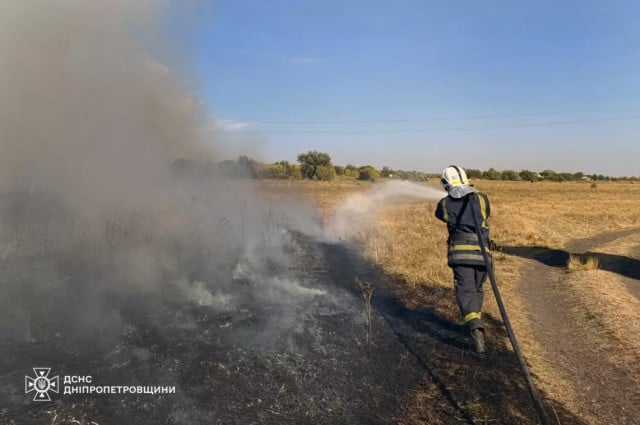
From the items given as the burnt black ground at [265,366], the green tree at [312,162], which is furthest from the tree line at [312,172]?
the burnt black ground at [265,366]

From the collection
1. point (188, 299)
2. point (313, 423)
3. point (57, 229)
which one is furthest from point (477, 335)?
point (57, 229)

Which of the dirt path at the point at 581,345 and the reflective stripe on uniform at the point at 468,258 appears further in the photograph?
the reflective stripe on uniform at the point at 468,258

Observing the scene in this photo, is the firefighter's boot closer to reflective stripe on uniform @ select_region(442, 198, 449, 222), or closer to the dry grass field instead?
the dry grass field

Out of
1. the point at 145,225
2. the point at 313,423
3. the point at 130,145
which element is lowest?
the point at 313,423

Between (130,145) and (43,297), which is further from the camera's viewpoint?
(130,145)

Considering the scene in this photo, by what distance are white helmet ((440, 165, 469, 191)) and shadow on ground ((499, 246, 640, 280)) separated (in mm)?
7251

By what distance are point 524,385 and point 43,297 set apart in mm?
7393

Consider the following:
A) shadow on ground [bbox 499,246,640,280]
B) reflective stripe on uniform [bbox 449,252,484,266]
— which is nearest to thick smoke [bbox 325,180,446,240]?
reflective stripe on uniform [bbox 449,252,484,266]

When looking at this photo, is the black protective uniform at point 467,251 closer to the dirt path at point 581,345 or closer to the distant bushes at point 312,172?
the dirt path at point 581,345

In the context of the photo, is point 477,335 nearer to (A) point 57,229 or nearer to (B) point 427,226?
(A) point 57,229

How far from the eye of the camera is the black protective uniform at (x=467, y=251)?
611cm

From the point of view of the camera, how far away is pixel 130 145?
1258 centimetres

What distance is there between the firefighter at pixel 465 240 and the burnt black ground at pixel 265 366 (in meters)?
0.62

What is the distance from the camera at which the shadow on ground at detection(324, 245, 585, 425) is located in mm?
4387
